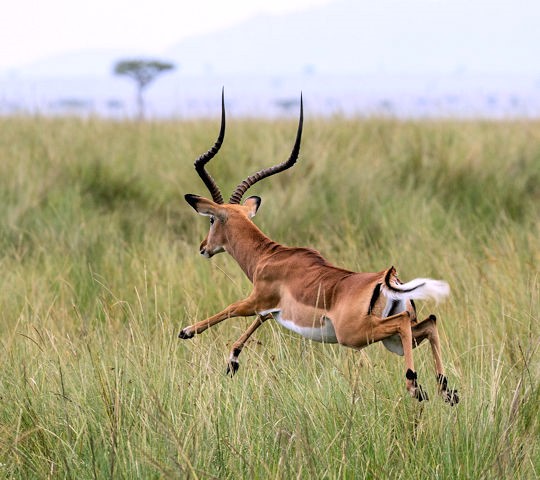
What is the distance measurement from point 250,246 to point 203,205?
0.64 feet

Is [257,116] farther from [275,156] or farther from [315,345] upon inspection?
[315,345]

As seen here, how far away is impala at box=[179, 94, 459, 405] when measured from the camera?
2.45 metres

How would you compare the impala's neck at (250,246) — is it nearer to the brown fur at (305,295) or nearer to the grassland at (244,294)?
the brown fur at (305,295)

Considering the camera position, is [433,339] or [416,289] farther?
[433,339]

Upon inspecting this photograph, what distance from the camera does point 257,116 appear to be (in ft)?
42.2

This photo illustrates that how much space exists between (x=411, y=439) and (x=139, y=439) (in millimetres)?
806

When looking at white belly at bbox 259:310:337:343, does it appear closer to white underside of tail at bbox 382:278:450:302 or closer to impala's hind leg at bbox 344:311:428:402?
impala's hind leg at bbox 344:311:428:402

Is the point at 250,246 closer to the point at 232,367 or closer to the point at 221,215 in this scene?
the point at 221,215

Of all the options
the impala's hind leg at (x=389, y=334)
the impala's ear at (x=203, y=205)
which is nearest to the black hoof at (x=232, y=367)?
the impala's hind leg at (x=389, y=334)

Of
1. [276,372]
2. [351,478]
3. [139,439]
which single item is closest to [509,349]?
[276,372]

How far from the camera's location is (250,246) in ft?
9.62

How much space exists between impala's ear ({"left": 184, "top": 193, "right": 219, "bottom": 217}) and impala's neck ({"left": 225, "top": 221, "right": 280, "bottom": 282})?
0.33ft

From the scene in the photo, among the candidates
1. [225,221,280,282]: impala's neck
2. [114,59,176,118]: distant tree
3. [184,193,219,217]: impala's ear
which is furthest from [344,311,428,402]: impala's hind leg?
[114,59,176,118]: distant tree

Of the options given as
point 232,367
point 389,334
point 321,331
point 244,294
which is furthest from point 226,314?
point 244,294
